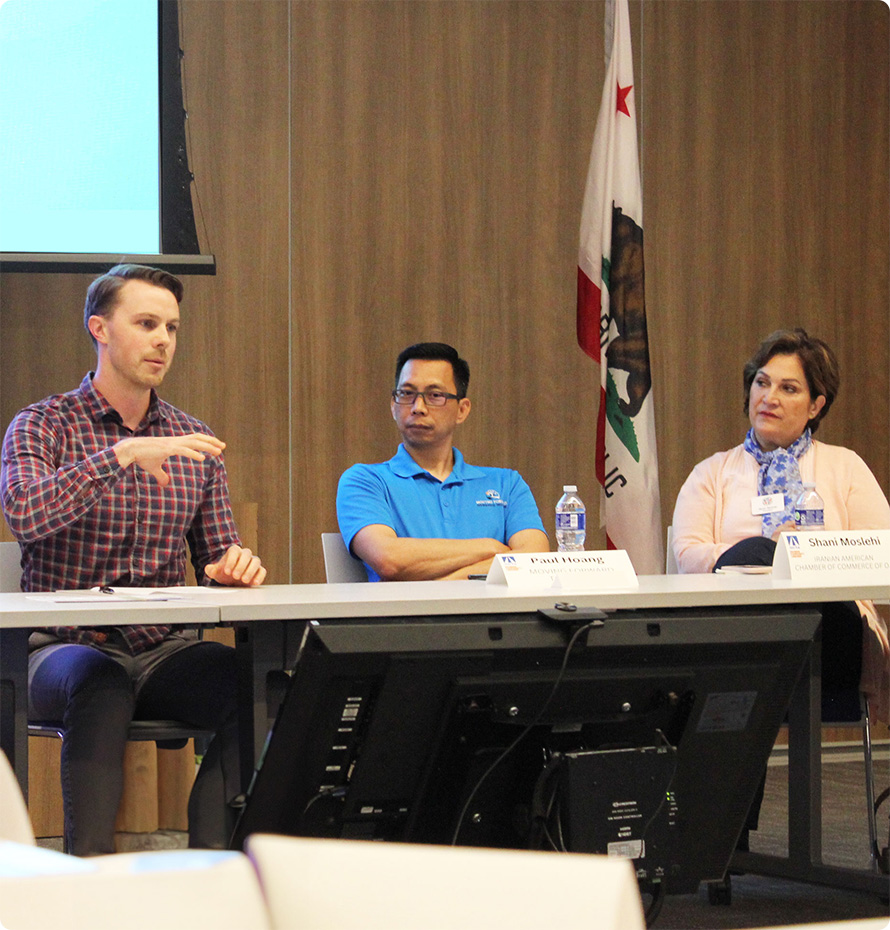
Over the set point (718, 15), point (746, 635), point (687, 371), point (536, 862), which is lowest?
point (746, 635)

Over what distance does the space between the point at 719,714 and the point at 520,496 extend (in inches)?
61.7

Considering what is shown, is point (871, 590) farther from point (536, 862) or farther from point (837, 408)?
point (837, 408)

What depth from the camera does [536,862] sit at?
0.74 metres

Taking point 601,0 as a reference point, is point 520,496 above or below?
below

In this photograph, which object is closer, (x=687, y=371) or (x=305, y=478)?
(x=305, y=478)

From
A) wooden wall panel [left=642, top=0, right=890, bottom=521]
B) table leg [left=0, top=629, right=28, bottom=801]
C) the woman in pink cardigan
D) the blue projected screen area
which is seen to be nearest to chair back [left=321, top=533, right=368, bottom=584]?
the woman in pink cardigan

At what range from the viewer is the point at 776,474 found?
11.4 feet

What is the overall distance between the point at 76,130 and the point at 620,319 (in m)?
1.86

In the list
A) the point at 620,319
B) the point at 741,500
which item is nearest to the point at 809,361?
the point at 741,500

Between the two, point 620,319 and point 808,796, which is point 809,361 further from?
point 808,796

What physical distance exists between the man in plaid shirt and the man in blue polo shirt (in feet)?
1.53

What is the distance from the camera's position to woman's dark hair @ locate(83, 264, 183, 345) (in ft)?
9.61

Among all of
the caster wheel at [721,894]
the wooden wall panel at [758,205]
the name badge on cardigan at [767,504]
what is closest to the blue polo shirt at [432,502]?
the name badge on cardigan at [767,504]

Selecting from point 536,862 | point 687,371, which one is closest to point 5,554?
point 536,862
